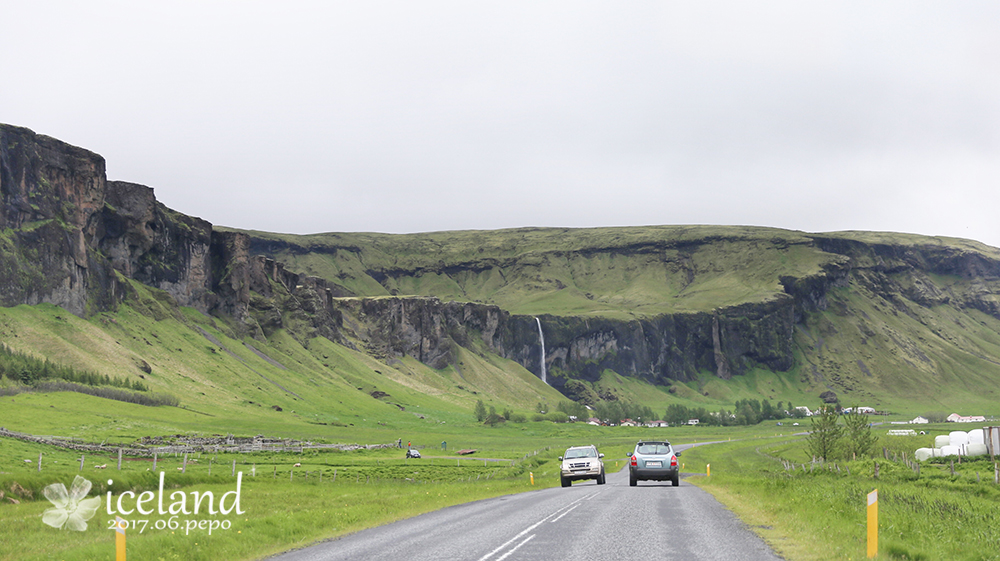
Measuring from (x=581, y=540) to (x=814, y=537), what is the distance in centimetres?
616

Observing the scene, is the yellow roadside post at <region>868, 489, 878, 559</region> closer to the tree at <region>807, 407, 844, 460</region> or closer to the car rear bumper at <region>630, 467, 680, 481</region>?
the car rear bumper at <region>630, 467, 680, 481</region>

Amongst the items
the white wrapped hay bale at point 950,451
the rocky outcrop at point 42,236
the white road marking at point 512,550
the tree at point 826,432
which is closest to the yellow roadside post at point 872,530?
the white road marking at point 512,550

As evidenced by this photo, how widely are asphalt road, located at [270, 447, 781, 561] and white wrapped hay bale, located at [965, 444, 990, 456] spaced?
7124cm

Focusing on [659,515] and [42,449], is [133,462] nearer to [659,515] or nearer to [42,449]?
[42,449]

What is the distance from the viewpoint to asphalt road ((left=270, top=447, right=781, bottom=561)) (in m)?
18.4

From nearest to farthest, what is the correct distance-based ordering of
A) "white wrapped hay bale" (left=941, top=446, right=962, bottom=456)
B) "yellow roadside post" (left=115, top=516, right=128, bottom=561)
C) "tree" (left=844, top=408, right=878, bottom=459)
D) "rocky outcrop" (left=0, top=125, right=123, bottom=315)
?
1. "yellow roadside post" (left=115, top=516, right=128, bottom=561)
2. "tree" (left=844, top=408, right=878, bottom=459)
3. "white wrapped hay bale" (left=941, top=446, right=962, bottom=456)
4. "rocky outcrop" (left=0, top=125, right=123, bottom=315)

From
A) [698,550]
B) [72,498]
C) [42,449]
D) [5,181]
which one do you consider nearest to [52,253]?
[5,181]

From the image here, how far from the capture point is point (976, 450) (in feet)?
281

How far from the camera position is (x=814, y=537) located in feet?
65.5

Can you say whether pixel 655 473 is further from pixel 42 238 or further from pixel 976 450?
pixel 42 238

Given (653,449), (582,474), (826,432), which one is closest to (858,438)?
(826,432)

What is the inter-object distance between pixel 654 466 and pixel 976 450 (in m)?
65.1

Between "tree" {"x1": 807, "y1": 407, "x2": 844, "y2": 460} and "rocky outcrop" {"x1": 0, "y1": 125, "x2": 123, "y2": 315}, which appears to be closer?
"tree" {"x1": 807, "y1": 407, "x2": 844, "y2": 460}

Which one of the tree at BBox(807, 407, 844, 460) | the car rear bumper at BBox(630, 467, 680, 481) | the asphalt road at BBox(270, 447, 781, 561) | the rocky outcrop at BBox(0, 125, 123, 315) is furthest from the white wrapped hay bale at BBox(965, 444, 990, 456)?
the rocky outcrop at BBox(0, 125, 123, 315)
